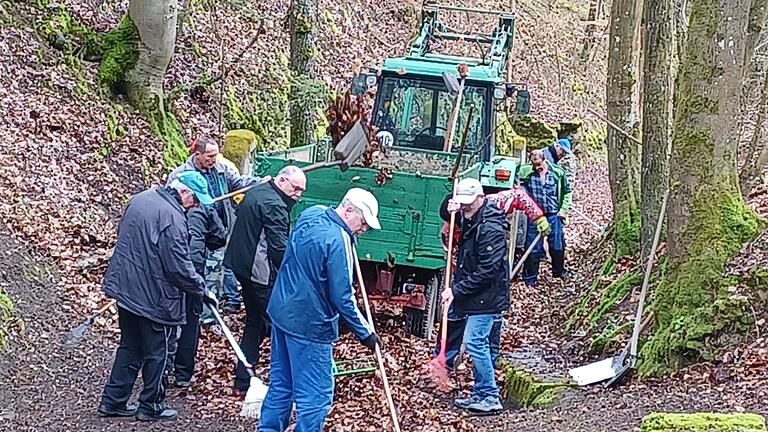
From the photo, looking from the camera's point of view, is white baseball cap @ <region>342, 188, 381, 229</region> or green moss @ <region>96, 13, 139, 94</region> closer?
white baseball cap @ <region>342, 188, 381, 229</region>

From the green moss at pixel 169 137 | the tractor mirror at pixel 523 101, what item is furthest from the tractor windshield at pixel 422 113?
the green moss at pixel 169 137

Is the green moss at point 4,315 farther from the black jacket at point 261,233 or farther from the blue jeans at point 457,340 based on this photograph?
the blue jeans at point 457,340

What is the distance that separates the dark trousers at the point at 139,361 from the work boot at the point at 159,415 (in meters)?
0.02

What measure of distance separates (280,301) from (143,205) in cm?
143

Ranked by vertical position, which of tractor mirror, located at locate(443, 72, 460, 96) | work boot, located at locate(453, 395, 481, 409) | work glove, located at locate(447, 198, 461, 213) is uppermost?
tractor mirror, located at locate(443, 72, 460, 96)

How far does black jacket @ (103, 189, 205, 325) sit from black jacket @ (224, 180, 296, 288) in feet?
2.86

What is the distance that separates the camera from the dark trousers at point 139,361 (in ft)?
23.4

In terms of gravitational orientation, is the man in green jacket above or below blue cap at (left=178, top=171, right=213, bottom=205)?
below

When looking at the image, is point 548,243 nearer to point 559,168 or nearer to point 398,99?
point 559,168

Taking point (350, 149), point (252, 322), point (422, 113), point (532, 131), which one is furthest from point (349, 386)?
point (532, 131)

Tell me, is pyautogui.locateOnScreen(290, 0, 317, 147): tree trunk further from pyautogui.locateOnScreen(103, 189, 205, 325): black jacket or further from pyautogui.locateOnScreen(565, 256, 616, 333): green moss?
pyautogui.locateOnScreen(103, 189, 205, 325): black jacket

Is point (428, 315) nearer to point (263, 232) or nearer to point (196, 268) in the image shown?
point (263, 232)

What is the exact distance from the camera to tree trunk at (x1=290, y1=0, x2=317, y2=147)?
12.9 metres

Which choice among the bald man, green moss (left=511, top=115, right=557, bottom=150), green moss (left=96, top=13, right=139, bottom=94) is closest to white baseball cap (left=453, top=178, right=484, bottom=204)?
the bald man
